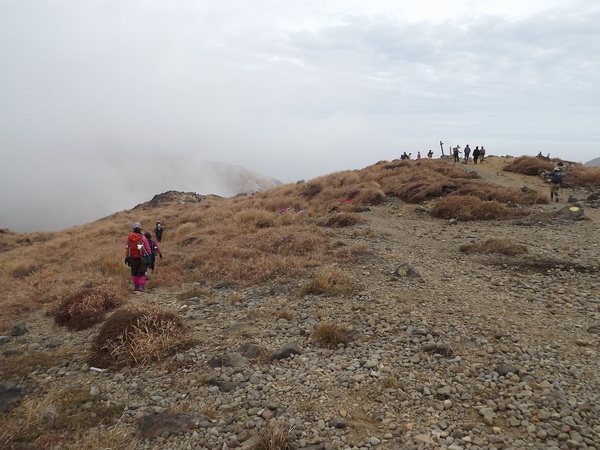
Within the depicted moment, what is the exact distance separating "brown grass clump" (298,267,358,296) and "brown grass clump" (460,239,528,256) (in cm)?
551

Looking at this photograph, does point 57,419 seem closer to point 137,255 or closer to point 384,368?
point 384,368

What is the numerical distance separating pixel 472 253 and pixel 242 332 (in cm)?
931

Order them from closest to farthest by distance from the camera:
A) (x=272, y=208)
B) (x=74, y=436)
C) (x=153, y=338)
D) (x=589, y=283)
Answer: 1. (x=74, y=436)
2. (x=153, y=338)
3. (x=589, y=283)
4. (x=272, y=208)

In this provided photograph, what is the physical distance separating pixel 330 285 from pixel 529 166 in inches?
1160

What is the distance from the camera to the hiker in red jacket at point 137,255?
12492mm

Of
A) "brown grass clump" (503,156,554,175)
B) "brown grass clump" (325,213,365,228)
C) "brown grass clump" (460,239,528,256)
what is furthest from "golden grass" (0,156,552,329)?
"brown grass clump" (503,156,554,175)

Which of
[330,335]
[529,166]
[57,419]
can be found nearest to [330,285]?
[330,335]

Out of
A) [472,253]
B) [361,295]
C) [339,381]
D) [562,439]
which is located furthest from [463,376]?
[472,253]

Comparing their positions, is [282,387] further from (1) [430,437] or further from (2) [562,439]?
(2) [562,439]

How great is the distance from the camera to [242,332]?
27.7ft

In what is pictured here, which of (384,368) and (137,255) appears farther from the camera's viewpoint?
(137,255)

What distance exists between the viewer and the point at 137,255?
1253 cm

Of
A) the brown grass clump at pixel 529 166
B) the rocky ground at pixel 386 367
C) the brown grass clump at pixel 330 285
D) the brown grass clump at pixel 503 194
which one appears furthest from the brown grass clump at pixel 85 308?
the brown grass clump at pixel 529 166

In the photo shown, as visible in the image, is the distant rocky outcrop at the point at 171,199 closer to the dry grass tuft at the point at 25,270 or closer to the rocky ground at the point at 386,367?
the dry grass tuft at the point at 25,270
